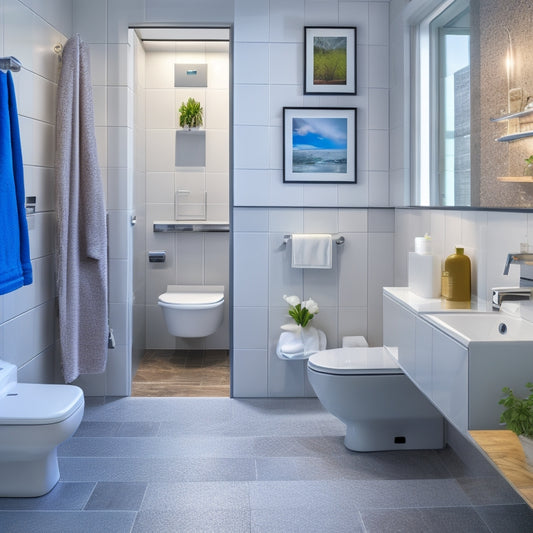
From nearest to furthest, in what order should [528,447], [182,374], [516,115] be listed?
[528,447] < [516,115] < [182,374]

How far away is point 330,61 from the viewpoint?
389cm

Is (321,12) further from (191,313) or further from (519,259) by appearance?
(519,259)

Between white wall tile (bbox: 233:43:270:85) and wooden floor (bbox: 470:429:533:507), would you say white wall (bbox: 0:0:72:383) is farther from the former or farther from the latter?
wooden floor (bbox: 470:429:533:507)

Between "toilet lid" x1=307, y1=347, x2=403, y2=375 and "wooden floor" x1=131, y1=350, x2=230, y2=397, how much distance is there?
1.10m

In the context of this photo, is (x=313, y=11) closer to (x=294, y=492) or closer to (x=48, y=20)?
(x=48, y=20)

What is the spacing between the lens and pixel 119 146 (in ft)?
12.8

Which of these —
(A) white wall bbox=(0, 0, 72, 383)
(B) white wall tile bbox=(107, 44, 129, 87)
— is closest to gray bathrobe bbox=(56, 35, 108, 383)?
(A) white wall bbox=(0, 0, 72, 383)

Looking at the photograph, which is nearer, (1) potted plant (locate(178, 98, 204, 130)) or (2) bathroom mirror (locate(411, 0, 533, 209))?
(2) bathroom mirror (locate(411, 0, 533, 209))

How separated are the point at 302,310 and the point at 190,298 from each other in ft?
3.71

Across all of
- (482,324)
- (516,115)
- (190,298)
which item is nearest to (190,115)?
(190,298)

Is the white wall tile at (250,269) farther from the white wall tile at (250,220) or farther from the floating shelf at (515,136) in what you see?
the floating shelf at (515,136)

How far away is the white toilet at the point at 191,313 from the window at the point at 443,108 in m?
1.73

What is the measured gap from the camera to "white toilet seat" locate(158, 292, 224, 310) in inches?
181

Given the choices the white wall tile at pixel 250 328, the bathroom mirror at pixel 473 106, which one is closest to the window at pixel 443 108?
the bathroom mirror at pixel 473 106
